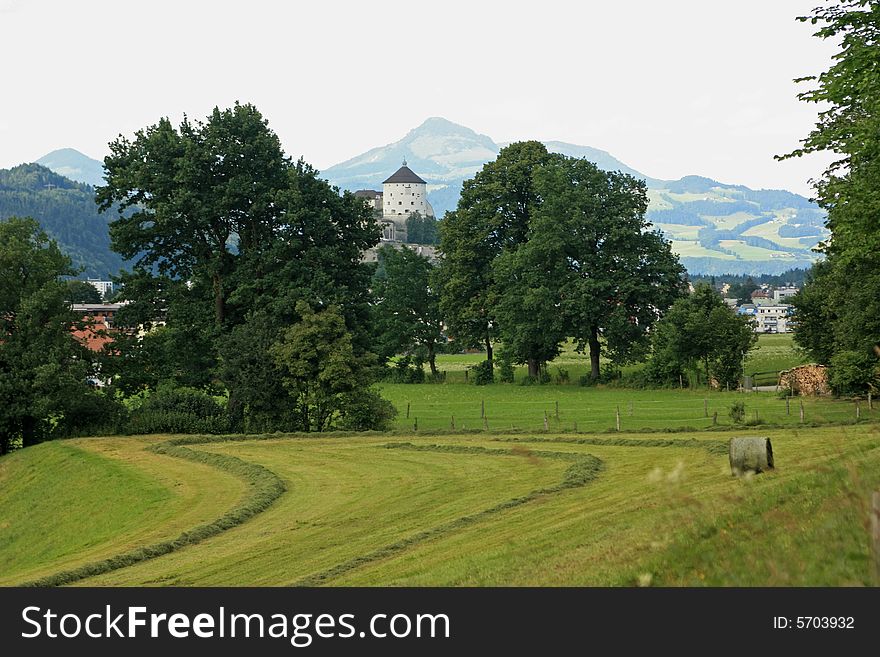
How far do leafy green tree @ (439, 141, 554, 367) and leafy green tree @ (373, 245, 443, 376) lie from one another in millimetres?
7961

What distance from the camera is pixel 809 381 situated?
59125mm

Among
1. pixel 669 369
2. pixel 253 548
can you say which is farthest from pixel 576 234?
pixel 253 548

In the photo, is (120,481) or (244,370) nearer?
(120,481)

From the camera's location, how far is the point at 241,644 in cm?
1109

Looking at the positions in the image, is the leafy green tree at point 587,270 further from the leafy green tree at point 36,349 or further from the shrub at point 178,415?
the leafy green tree at point 36,349

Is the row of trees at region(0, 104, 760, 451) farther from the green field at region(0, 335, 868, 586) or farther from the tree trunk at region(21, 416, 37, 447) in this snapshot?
the green field at region(0, 335, 868, 586)

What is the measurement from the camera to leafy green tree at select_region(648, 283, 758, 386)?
212 feet

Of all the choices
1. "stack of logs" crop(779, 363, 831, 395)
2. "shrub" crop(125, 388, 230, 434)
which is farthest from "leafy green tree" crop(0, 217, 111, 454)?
"stack of logs" crop(779, 363, 831, 395)

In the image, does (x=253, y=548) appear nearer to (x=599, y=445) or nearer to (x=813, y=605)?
(x=813, y=605)

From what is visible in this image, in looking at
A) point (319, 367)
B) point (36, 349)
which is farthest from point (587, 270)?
point (36, 349)

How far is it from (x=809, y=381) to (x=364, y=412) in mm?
26462

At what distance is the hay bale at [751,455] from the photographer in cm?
2188

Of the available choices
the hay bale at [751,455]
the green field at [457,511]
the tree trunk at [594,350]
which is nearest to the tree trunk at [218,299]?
the green field at [457,511]

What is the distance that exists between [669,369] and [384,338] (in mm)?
26905
